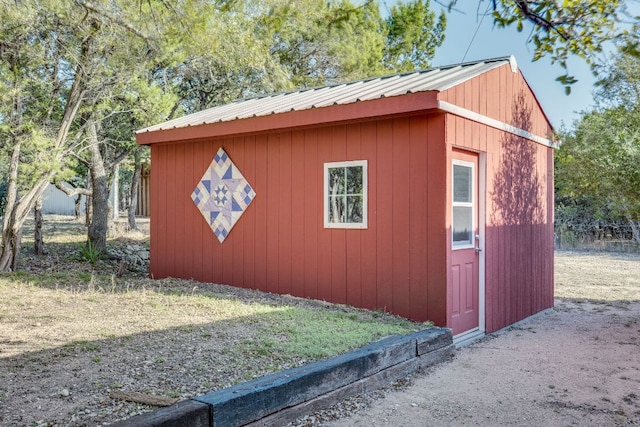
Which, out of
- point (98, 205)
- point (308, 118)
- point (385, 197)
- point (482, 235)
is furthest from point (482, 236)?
point (98, 205)

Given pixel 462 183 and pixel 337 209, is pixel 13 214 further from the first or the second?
pixel 462 183

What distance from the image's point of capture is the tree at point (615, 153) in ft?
21.9

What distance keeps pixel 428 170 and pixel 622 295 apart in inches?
210

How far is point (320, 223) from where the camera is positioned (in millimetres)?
6453

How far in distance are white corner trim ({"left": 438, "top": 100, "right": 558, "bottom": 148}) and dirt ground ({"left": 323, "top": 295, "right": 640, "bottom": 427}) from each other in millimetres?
2371

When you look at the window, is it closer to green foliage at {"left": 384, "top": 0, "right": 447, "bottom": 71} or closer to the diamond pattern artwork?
the diamond pattern artwork

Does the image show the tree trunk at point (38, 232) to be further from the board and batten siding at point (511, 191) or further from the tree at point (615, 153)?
the tree at point (615, 153)

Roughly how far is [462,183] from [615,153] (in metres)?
2.17

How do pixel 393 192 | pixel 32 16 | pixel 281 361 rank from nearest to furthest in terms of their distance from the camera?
pixel 281 361, pixel 393 192, pixel 32 16

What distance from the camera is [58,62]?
28.9 feet

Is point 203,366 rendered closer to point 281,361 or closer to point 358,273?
point 281,361

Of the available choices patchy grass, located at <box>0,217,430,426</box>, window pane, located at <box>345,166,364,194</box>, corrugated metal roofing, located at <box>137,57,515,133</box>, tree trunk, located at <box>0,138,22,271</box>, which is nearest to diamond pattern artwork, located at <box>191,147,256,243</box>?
corrugated metal roofing, located at <box>137,57,515,133</box>

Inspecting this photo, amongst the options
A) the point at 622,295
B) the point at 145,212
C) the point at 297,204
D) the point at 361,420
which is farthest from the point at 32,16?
the point at 145,212

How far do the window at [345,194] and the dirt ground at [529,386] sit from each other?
182 centimetres
